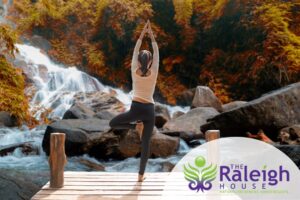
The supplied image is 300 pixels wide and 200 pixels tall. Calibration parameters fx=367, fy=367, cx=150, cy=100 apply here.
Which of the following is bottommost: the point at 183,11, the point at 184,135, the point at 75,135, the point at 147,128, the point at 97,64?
the point at 184,135

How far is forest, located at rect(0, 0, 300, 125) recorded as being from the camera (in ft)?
50.6

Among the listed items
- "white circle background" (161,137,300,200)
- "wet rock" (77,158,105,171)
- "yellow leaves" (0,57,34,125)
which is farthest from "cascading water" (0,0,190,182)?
"white circle background" (161,137,300,200)

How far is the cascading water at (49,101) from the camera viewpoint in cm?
933

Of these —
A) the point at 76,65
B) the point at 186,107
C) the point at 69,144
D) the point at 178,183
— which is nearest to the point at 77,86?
the point at 76,65

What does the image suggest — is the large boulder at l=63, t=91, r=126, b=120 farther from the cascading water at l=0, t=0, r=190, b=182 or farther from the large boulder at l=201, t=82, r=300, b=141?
the large boulder at l=201, t=82, r=300, b=141

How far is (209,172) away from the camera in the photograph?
4812mm

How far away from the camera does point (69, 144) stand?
972cm

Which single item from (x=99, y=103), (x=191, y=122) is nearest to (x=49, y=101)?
(x=99, y=103)

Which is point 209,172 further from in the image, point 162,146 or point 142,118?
point 162,146

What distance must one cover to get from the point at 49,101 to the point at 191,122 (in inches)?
263

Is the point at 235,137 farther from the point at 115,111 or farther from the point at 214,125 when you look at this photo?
the point at 115,111

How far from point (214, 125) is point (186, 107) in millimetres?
5693

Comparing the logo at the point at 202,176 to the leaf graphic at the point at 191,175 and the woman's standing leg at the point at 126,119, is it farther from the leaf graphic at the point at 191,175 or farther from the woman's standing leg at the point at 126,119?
the woman's standing leg at the point at 126,119

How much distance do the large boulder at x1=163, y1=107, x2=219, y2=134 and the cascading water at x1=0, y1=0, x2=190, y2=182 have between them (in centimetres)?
67
